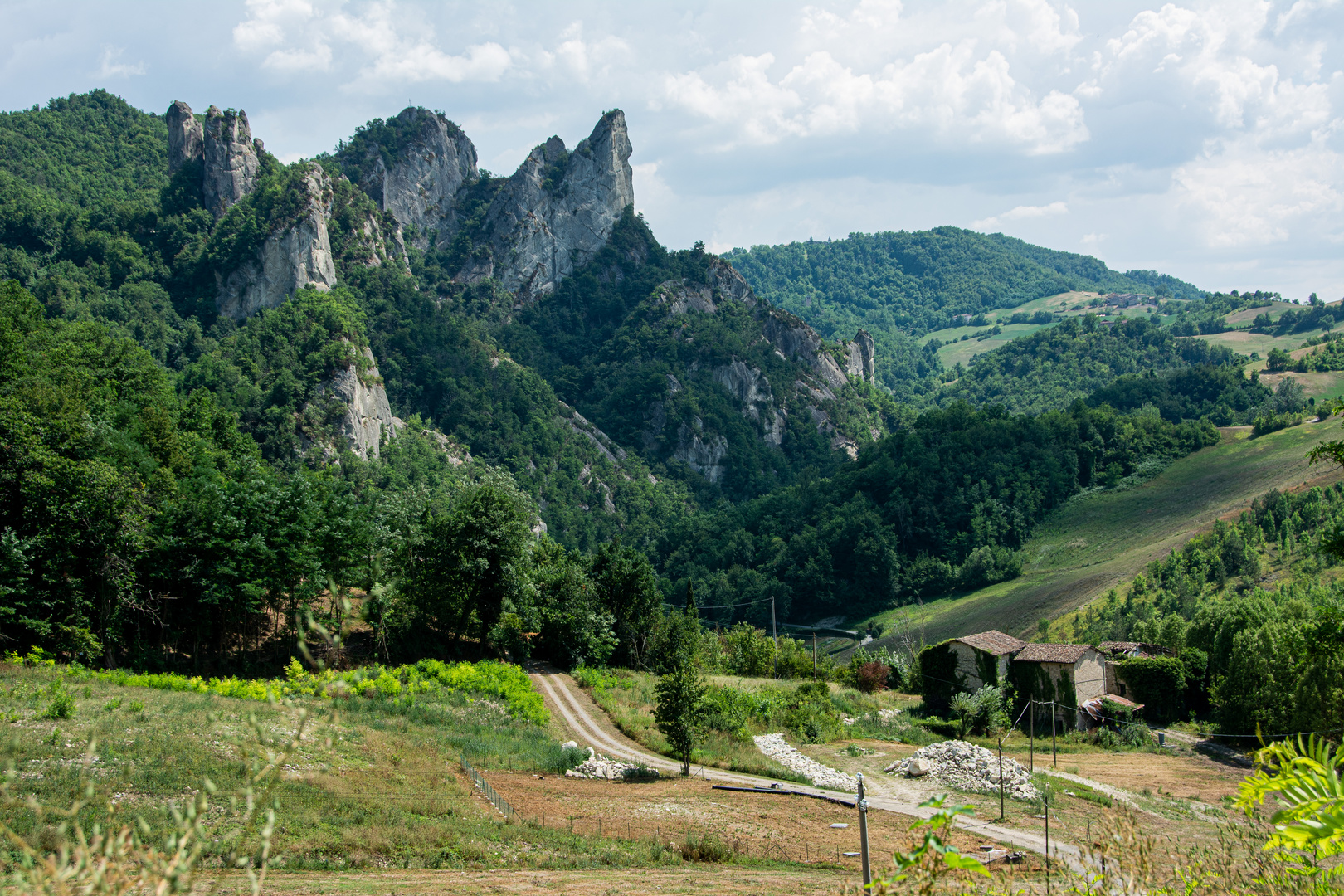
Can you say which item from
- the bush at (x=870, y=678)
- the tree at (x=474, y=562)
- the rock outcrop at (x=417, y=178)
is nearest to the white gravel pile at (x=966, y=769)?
the bush at (x=870, y=678)

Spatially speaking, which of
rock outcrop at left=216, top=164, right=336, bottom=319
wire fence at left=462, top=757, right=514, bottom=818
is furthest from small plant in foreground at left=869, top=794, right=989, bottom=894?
rock outcrop at left=216, top=164, right=336, bottom=319

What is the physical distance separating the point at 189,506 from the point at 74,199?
390 feet

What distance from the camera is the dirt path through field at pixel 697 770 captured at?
26344mm

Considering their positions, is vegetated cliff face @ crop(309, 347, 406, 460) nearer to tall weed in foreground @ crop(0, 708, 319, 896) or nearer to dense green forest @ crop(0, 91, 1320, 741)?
dense green forest @ crop(0, 91, 1320, 741)

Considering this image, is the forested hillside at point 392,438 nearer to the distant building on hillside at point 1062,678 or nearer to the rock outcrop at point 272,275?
the rock outcrop at point 272,275

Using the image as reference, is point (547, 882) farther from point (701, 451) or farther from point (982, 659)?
point (701, 451)

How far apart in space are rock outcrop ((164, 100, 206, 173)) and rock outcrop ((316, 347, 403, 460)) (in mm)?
49531

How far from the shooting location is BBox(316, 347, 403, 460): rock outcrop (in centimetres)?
9919

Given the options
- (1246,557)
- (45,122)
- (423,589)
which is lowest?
(1246,557)

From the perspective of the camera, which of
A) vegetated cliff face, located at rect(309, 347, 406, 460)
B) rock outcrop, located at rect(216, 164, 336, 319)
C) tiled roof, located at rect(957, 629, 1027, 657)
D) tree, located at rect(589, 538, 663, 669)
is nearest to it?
tiled roof, located at rect(957, 629, 1027, 657)

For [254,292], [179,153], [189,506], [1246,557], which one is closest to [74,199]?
[179,153]

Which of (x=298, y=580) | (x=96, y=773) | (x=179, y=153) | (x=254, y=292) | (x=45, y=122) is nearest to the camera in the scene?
(x=96, y=773)

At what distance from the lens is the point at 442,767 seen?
2738cm

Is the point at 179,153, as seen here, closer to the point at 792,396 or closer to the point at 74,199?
the point at 74,199
